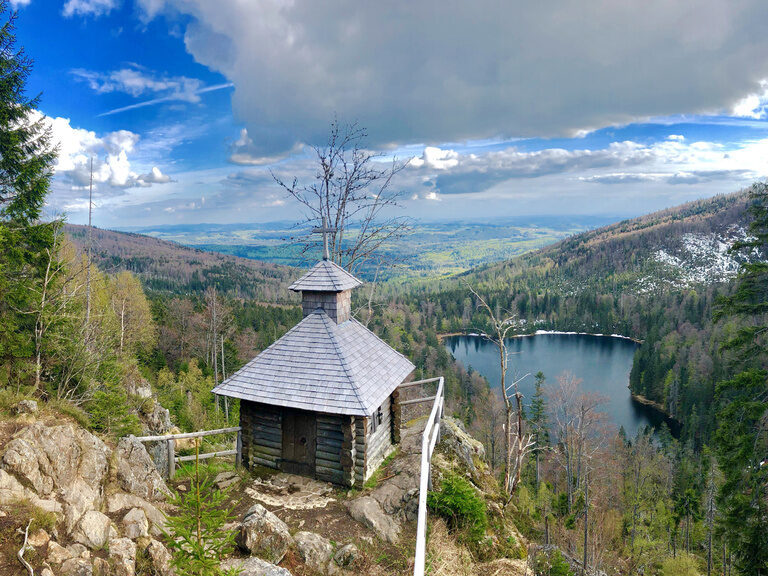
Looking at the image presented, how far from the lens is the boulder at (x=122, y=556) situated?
5.89m

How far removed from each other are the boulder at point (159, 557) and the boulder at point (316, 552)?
238 cm

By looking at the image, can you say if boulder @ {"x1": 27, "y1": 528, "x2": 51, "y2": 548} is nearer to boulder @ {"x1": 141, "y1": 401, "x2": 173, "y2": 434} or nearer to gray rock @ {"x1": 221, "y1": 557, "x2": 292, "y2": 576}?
gray rock @ {"x1": 221, "y1": 557, "x2": 292, "y2": 576}

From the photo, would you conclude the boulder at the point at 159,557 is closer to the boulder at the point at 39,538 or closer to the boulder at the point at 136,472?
the boulder at the point at 39,538

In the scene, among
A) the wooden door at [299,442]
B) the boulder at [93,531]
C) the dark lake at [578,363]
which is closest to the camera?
the boulder at [93,531]

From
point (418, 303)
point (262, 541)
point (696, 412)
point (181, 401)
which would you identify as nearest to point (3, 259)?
point (262, 541)

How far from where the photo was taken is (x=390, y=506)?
390 inches

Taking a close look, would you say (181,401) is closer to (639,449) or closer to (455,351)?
(639,449)

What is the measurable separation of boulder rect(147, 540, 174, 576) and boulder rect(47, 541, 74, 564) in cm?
103

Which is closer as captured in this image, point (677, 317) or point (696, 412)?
point (696, 412)

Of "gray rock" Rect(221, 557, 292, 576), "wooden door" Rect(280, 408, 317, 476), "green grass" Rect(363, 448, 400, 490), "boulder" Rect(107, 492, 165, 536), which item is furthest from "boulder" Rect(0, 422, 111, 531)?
"green grass" Rect(363, 448, 400, 490)

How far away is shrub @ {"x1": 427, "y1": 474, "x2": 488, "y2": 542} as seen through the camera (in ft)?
31.2

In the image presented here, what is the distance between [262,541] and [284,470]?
→ 4.15m

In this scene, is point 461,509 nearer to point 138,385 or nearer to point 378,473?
point 378,473

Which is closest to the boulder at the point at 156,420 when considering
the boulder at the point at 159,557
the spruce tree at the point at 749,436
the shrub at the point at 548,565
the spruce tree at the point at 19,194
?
the spruce tree at the point at 19,194
